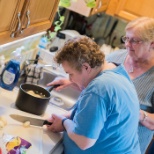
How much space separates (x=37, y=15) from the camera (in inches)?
54.2

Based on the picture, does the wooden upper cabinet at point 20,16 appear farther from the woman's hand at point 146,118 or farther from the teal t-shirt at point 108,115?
the woman's hand at point 146,118

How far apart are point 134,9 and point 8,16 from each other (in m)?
1.90

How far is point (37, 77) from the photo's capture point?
2.02 meters

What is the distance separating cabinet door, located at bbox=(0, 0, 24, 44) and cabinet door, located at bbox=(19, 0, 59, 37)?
0.05 metres

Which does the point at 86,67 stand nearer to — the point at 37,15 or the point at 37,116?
the point at 37,15

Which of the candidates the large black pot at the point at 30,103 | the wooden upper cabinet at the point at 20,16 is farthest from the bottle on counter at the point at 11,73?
the wooden upper cabinet at the point at 20,16

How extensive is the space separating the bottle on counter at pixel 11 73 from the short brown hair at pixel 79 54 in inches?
20.1

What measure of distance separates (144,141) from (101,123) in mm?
879

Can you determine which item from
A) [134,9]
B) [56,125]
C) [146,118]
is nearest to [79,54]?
Result: [56,125]

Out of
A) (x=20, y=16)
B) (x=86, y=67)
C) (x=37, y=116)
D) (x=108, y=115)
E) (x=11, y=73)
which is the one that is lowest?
(x=37, y=116)

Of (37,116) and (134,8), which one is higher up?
(134,8)

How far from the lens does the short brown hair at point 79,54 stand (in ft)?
4.03

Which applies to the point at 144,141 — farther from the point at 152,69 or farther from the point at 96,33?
the point at 96,33

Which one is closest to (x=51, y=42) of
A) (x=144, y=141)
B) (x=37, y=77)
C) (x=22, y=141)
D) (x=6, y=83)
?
(x=37, y=77)
